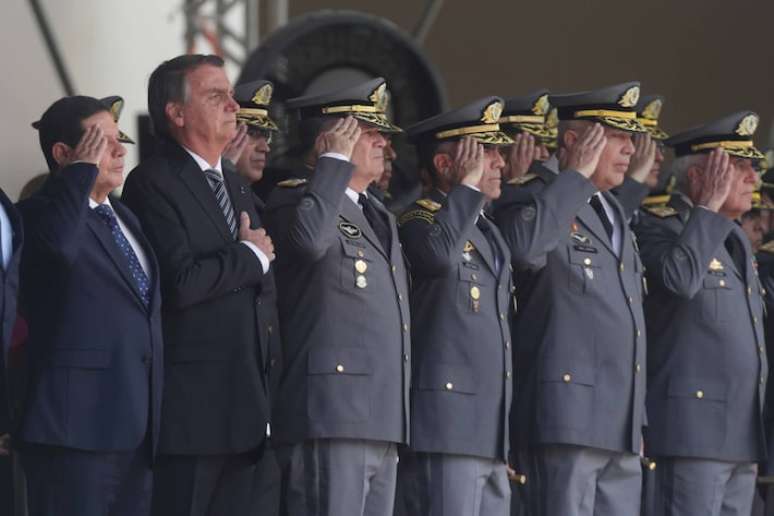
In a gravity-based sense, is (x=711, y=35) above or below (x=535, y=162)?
above

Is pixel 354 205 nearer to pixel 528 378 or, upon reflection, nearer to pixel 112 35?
pixel 528 378

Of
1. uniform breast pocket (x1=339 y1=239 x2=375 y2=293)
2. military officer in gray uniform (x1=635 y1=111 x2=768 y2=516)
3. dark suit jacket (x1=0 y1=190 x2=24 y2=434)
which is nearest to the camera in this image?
dark suit jacket (x1=0 y1=190 x2=24 y2=434)

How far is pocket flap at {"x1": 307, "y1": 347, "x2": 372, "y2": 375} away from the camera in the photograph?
5617 millimetres

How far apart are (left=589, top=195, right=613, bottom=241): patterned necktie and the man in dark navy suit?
1.76 m

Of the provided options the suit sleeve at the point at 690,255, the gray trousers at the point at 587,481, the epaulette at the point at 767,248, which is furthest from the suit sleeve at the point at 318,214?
the epaulette at the point at 767,248

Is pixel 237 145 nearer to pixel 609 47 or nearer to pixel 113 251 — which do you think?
pixel 113 251

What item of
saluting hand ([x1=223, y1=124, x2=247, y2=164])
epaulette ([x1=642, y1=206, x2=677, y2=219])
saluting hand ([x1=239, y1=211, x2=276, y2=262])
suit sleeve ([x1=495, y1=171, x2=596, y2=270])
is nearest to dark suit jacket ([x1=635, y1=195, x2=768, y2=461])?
epaulette ([x1=642, y1=206, x2=677, y2=219])

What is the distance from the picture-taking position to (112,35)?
884 centimetres

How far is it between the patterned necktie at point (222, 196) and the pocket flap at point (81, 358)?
1.76 ft

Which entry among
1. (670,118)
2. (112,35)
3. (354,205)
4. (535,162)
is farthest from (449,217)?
(670,118)

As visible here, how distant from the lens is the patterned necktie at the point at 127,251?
17.1 feet

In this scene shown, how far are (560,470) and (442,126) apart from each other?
106 centimetres

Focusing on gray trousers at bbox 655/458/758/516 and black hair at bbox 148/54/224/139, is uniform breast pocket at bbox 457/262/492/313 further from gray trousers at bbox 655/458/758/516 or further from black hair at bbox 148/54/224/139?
gray trousers at bbox 655/458/758/516

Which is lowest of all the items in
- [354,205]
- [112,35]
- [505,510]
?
[505,510]
